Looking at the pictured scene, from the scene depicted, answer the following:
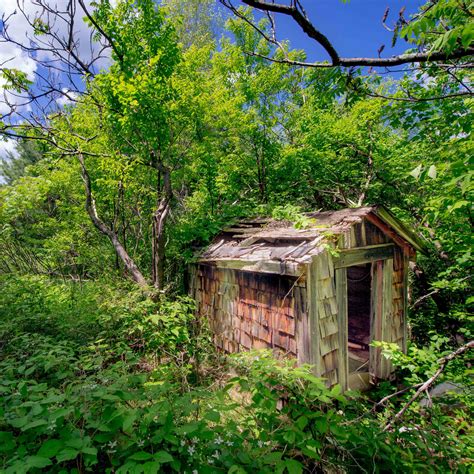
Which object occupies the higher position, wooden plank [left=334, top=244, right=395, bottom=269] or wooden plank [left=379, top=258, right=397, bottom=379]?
wooden plank [left=334, top=244, right=395, bottom=269]

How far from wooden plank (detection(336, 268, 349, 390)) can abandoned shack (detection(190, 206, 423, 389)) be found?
17 mm

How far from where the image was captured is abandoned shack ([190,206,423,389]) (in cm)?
425

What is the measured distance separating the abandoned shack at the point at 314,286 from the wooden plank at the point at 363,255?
0.02m

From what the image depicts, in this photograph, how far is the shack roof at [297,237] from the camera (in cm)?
418

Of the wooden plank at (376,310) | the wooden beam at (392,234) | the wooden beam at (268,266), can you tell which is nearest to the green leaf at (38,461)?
the wooden beam at (268,266)

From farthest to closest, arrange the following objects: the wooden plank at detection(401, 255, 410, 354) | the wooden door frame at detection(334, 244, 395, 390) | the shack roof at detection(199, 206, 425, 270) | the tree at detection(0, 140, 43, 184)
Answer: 1. the tree at detection(0, 140, 43, 184)
2. the wooden plank at detection(401, 255, 410, 354)
3. the wooden door frame at detection(334, 244, 395, 390)
4. the shack roof at detection(199, 206, 425, 270)

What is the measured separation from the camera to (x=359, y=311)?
7043mm

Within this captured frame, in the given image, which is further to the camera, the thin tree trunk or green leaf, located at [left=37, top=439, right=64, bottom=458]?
the thin tree trunk

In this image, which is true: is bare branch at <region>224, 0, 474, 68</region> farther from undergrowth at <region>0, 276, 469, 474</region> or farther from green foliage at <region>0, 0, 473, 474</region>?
undergrowth at <region>0, 276, 469, 474</region>

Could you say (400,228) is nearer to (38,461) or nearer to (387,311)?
(387,311)

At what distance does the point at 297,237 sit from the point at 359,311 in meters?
3.83

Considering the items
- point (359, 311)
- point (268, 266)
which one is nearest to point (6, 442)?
point (268, 266)

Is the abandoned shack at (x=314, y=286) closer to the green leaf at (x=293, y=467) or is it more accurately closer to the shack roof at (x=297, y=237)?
the shack roof at (x=297, y=237)

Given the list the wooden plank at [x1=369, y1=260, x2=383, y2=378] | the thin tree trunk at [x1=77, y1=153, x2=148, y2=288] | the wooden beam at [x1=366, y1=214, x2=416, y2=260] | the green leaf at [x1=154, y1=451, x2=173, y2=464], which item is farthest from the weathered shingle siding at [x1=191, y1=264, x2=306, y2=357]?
the green leaf at [x1=154, y1=451, x2=173, y2=464]
